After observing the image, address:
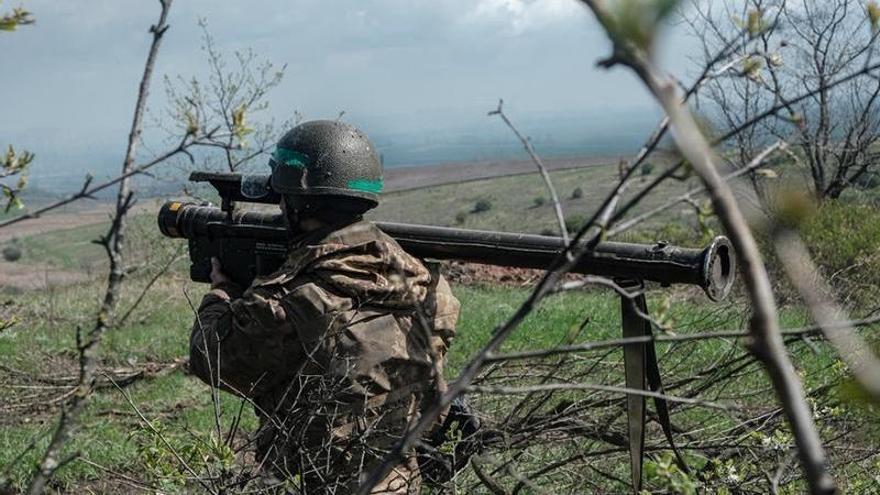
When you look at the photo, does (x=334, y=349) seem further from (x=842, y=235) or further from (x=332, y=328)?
(x=842, y=235)

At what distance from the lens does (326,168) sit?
414 centimetres

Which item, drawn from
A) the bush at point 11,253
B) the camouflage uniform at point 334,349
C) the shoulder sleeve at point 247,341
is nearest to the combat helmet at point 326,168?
the camouflage uniform at point 334,349

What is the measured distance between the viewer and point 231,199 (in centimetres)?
455

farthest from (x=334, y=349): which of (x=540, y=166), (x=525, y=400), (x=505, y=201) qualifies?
(x=505, y=201)

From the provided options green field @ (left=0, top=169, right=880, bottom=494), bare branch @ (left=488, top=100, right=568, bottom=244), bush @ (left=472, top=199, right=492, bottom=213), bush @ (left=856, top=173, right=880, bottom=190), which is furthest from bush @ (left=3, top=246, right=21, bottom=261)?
bare branch @ (left=488, top=100, right=568, bottom=244)

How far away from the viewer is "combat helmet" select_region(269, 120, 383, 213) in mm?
4152

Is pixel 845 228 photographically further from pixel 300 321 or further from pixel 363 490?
pixel 363 490

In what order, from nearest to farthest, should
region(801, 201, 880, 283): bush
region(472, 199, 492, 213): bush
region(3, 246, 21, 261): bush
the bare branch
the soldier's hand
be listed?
the bare branch, the soldier's hand, region(801, 201, 880, 283): bush, region(472, 199, 492, 213): bush, region(3, 246, 21, 261): bush

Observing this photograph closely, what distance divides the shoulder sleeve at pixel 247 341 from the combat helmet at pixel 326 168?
374 mm

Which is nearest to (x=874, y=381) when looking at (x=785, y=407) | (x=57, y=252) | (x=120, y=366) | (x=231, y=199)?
(x=785, y=407)

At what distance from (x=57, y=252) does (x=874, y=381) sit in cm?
5004

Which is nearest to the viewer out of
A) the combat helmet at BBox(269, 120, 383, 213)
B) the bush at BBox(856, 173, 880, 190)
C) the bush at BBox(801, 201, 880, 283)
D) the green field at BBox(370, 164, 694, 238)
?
the combat helmet at BBox(269, 120, 383, 213)

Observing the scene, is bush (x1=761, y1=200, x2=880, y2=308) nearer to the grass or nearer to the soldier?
the soldier

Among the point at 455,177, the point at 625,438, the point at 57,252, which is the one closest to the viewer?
the point at 625,438
